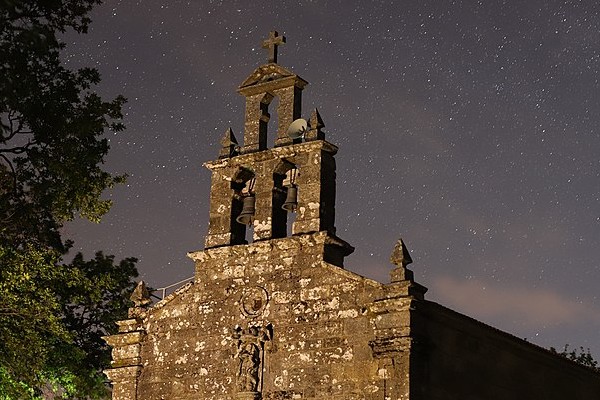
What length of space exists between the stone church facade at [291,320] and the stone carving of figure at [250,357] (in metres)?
0.03

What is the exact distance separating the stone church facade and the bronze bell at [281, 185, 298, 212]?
2cm

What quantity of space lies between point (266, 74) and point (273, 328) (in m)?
5.46

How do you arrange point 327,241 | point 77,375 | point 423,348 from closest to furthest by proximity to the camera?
point 423,348 < point 327,241 < point 77,375

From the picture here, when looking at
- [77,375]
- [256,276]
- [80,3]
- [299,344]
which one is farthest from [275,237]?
[77,375]

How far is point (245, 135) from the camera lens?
2205 centimetres

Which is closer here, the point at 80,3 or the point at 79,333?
the point at 80,3

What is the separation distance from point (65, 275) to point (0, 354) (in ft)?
7.44

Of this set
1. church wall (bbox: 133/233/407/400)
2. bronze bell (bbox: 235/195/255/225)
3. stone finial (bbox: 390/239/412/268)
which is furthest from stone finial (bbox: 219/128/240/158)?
stone finial (bbox: 390/239/412/268)

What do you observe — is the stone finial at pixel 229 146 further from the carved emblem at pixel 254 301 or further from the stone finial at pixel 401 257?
the stone finial at pixel 401 257

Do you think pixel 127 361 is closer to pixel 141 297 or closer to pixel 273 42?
pixel 141 297

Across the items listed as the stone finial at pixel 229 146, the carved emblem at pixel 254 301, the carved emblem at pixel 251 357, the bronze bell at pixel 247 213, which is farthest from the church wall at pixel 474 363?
the stone finial at pixel 229 146

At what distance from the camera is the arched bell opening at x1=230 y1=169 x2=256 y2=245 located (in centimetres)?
2144

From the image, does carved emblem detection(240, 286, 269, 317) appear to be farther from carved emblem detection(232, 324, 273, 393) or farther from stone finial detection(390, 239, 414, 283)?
stone finial detection(390, 239, 414, 283)

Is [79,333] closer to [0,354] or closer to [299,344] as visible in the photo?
[0,354]
